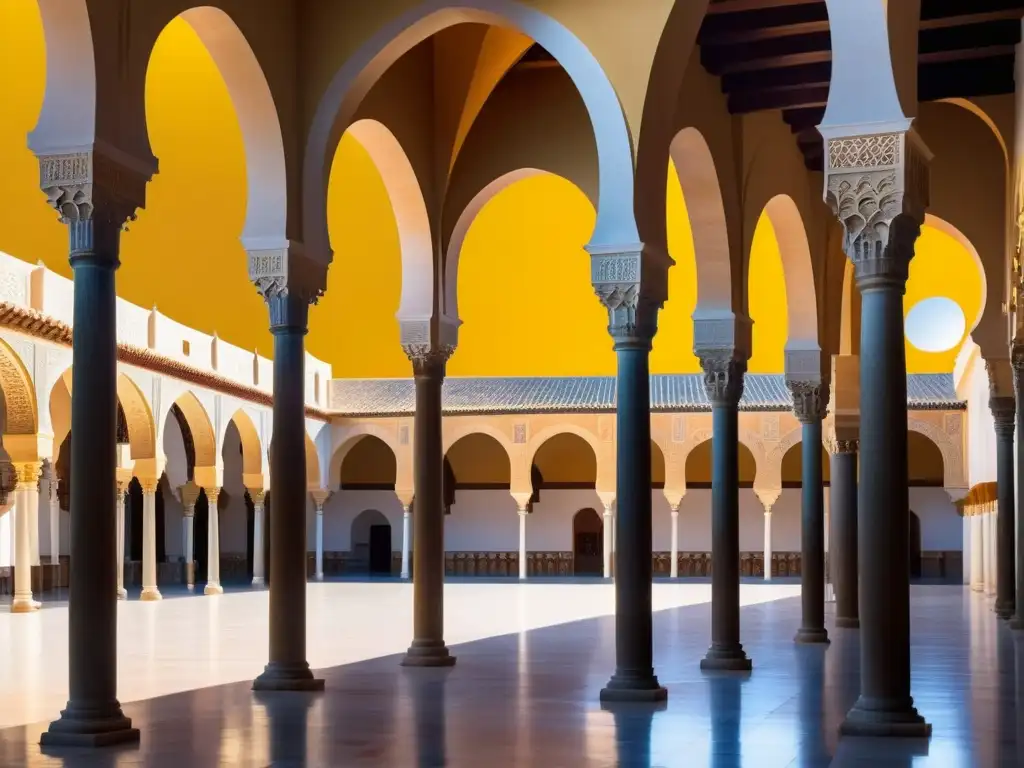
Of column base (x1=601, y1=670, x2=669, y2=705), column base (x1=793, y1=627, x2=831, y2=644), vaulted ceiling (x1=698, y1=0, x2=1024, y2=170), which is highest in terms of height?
vaulted ceiling (x1=698, y1=0, x2=1024, y2=170)

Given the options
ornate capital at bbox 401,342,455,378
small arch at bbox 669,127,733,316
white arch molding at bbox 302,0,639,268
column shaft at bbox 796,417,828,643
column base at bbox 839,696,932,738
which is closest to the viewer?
column base at bbox 839,696,932,738

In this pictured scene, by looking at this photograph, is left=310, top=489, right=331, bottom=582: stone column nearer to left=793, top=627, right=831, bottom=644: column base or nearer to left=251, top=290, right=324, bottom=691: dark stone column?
left=793, top=627, right=831, bottom=644: column base

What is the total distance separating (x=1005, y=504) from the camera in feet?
54.6

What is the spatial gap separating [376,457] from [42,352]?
683 inches

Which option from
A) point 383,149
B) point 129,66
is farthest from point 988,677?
point 129,66

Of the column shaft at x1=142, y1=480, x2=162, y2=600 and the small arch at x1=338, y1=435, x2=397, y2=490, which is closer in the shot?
the column shaft at x1=142, y1=480, x2=162, y2=600

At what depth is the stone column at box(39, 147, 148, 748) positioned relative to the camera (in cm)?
733

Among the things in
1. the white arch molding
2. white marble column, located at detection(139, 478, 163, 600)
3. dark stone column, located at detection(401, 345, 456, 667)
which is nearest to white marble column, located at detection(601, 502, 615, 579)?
white marble column, located at detection(139, 478, 163, 600)

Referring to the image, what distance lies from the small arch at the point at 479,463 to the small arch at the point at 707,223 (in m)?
25.5

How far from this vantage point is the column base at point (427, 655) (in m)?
11.6

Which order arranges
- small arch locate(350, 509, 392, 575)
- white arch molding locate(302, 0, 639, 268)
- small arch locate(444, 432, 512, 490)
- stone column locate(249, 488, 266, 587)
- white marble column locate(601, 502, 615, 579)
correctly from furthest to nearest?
small arch locate(350, 509, 392, 575), small arch locate(444, 432, 512, 490), white marble column locate(601, 502, 615, 579), stone column locate(249, 488, 266, 587), white arch molding locate(302, 0, 639, 268)

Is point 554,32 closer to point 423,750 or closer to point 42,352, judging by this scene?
point 423,750

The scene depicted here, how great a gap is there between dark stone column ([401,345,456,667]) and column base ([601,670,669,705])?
2.76m

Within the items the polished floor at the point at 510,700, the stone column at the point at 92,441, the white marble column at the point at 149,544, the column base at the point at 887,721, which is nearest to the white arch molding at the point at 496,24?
the stone column at the point at 92,441
